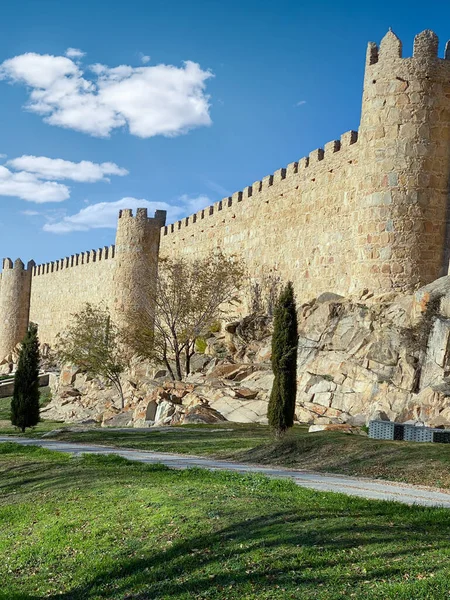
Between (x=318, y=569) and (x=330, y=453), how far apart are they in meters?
6.86

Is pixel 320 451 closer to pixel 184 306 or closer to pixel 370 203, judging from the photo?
pixel 370 203

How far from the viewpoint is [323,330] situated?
23328 mm

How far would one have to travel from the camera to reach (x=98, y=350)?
32.8 meters

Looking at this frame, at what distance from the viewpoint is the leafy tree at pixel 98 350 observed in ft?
106

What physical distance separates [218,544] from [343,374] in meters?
13.9

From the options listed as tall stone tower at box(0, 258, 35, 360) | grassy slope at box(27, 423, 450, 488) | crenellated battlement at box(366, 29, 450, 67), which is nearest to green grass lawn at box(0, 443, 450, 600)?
grassy slope at box(27, 423, 450, 488)

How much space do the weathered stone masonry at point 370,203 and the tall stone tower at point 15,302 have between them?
90.8 ft

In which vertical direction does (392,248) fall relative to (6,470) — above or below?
above

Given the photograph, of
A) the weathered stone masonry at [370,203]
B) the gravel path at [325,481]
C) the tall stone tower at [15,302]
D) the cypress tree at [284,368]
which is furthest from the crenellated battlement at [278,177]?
the tall stone tower at [15,302]

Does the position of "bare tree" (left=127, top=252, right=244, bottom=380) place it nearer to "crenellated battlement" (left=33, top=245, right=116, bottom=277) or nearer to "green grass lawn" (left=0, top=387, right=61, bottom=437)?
"green grass lawn" (left=0, top=387, right=61, bottom=437)

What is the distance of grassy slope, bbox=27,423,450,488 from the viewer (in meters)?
12.1

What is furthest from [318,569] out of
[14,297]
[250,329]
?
[14,297]

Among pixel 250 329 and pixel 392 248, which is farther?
pixel 250 329

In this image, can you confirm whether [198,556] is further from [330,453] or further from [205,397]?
[205,397]
